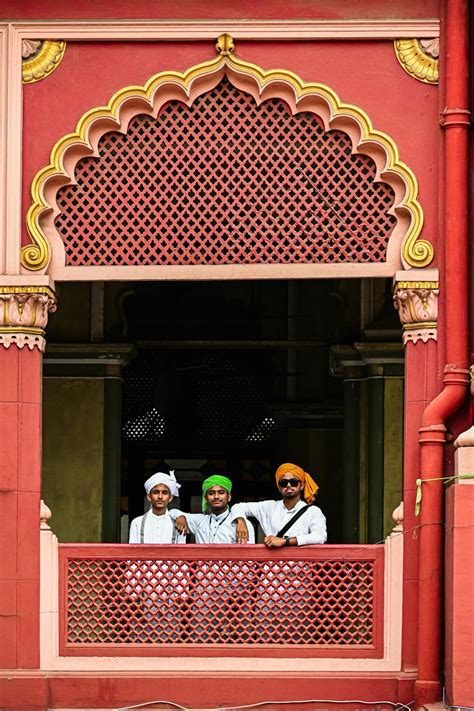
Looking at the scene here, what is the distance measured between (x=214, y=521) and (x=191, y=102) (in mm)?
2543

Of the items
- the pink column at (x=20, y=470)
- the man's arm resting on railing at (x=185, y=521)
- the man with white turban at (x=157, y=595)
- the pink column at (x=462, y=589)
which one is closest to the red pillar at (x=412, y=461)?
the pink column at (x=462, y=589)

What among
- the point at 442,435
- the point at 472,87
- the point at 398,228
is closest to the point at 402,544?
the point at 442,435

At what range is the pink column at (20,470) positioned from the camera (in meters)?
11.5

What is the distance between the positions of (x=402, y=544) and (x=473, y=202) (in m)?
2.04

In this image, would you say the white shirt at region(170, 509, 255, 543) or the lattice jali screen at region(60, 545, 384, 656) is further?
the white shirt at region(170, 509, 255, 543)

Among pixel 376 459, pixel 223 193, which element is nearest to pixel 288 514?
pixel 223 193

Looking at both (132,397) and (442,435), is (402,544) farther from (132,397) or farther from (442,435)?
(132,397)

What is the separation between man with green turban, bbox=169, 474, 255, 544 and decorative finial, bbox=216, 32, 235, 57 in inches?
102

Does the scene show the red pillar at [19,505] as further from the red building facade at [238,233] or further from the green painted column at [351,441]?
the green painted column at [351,441]

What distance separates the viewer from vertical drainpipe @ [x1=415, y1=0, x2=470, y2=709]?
11195mm

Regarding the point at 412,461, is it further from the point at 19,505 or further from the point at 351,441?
the point at 351,441

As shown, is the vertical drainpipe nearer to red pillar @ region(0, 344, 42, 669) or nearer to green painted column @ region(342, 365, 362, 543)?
red pillar @ region(0, 344, 42, 669)

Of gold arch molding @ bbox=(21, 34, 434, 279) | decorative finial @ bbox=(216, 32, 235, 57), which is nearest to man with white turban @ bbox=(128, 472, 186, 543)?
gold arch molding @ bbox=(21, 34, 434, 279)

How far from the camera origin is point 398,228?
1164cm
